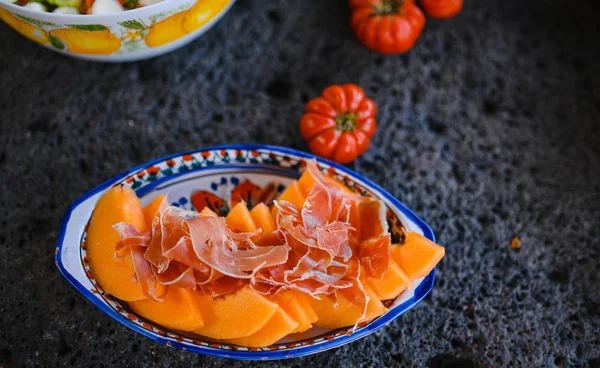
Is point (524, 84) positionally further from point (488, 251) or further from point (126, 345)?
point (126, 345)

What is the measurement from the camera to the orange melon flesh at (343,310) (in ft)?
3.58

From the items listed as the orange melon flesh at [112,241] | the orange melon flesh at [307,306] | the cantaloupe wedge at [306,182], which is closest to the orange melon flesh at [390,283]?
the orange melon flesh at [307,306]

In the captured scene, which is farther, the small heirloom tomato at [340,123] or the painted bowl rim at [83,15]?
the small heirloom tomato at [340,123]

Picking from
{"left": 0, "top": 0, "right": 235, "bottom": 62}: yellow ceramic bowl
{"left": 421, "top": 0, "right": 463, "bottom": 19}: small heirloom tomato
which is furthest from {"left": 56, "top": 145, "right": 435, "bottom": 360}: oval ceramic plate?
{"left": 421, "top": 0, "right": 463, "bottom": 19}: small heirloom tomato

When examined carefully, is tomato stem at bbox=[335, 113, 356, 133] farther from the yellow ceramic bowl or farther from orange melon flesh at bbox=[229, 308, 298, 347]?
orange melon flesh at bbox=[229, 308, 298, 347]

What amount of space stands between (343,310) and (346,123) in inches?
18.9

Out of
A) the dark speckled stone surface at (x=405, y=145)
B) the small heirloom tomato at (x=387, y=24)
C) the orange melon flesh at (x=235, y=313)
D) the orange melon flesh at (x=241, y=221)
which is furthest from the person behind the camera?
the small heirloom tomato at (x=387, y=24)

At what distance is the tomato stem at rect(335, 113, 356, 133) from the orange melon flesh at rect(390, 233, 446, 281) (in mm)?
355

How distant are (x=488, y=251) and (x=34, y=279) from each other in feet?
3.54

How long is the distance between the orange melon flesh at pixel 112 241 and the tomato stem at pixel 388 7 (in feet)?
2.69

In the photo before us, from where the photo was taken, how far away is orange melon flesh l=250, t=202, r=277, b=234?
1174 mm

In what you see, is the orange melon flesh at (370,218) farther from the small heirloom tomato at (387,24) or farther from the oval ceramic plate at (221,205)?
the small heirloom tomato at (387,24)

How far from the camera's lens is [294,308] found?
3.53ft

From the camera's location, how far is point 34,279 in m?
1.29
